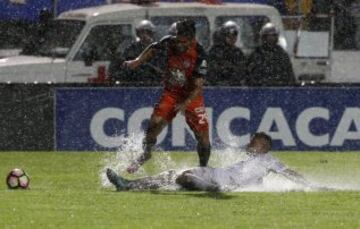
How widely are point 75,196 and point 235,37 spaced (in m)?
8.67

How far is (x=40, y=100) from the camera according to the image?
75.4 ft

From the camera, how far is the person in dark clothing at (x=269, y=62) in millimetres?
23703

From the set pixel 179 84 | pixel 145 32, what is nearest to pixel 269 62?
pixel 145 32

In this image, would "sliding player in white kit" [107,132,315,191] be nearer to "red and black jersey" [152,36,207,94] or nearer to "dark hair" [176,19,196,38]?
"red and black jersey" [152,36,207,94]

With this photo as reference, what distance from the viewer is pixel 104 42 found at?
81.7 ft

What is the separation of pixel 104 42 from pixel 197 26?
1.69 meters

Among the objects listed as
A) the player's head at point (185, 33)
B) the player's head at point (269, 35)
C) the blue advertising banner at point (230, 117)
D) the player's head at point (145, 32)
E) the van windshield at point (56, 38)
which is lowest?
the blue advertising banner at point (230, 117)

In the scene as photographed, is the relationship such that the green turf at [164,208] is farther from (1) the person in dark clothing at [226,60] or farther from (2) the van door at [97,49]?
(2) the van door at [97,49]

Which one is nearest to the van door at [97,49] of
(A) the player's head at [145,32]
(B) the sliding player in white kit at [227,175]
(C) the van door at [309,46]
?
(A) the player's head at [145,32]

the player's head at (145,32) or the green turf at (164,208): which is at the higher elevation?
the player's head at (145,32)

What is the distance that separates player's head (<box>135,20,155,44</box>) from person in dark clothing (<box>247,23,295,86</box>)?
5.76 ft

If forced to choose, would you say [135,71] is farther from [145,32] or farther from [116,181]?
[116,181]

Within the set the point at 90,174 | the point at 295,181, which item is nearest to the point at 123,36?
the point at 90,174

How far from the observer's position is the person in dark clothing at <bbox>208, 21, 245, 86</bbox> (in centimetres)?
2350
